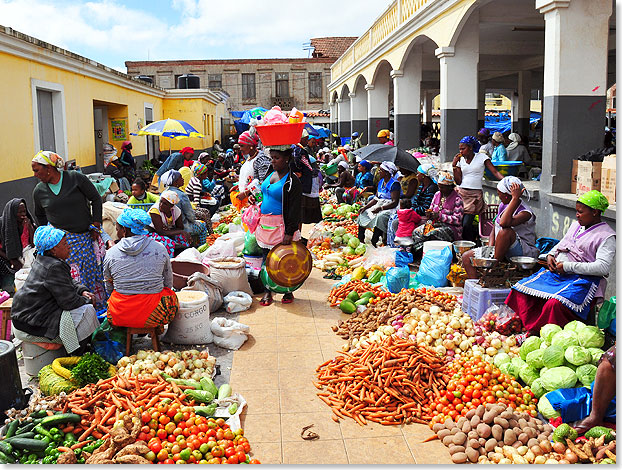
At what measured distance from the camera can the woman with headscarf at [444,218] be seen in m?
7.71

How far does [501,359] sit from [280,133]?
128 inches

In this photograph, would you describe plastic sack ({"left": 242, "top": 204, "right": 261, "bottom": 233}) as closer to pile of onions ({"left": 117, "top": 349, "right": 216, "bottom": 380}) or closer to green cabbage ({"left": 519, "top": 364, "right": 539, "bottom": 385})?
pile of onions ({"left": 117, "top": 349, "right": 216, "bottom": 380})

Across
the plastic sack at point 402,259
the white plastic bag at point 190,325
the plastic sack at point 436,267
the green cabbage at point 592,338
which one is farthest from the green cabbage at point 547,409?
the plastic sack at point 402,259

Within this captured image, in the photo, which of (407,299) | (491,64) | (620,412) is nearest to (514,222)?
(407,299)

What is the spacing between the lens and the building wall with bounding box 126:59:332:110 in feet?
131

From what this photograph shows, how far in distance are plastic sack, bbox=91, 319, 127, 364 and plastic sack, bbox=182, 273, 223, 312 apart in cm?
111

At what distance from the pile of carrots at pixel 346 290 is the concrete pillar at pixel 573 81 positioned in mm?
2656

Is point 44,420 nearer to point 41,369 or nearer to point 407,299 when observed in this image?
point 41,369

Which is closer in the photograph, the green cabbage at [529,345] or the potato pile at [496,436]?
the potato pile at [496,436]

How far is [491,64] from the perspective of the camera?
60.5 feet

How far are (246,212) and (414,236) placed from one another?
2.39 metres

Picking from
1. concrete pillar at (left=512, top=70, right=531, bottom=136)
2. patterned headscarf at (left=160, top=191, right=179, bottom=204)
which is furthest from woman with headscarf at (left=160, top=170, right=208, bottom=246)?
concrete pillar at (left=512, top=70, right=531, bottom=136)

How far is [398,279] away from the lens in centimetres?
703

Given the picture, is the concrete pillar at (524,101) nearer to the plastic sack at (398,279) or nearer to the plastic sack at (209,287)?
the plastic sack at (398,279)
